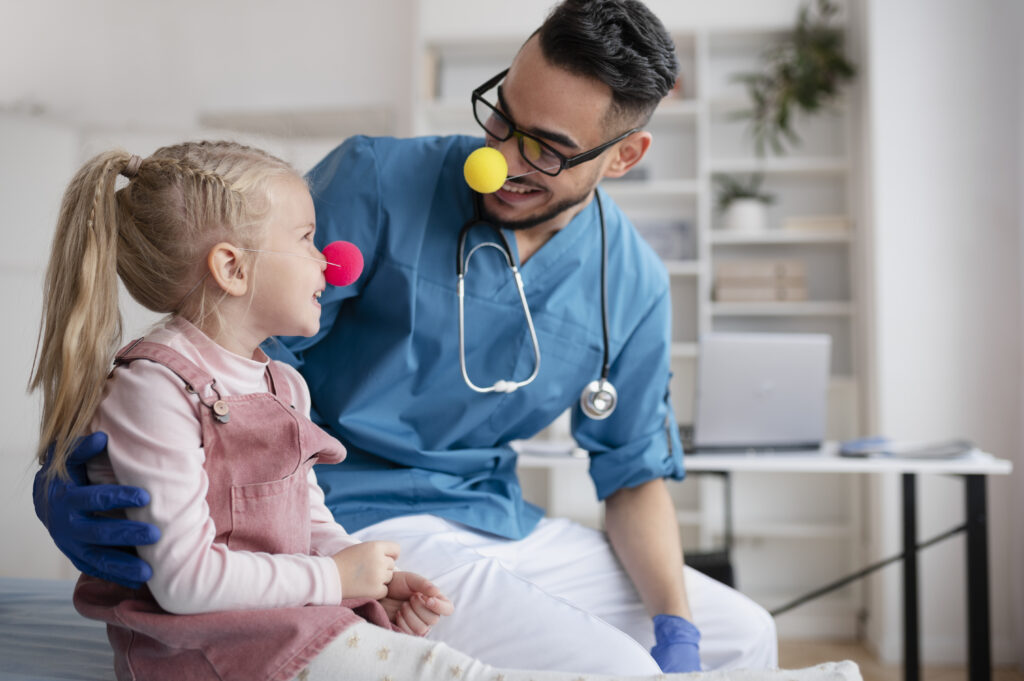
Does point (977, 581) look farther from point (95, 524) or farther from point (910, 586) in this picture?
point (95, 524)

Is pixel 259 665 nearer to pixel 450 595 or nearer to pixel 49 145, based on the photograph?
pixel 450 595

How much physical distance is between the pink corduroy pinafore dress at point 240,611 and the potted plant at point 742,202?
2.68 meters

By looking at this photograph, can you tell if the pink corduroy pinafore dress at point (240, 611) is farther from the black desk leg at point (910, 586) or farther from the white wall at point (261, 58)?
the white wall at point (261, 58)

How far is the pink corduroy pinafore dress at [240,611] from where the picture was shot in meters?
0.71

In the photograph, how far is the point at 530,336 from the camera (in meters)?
1.20

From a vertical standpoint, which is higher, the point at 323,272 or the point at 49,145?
the point at 49,145

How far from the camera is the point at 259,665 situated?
2.33ft

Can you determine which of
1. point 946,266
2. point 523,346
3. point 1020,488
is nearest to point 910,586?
point 1020,488

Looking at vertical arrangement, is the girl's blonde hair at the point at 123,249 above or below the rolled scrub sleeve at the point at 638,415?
above

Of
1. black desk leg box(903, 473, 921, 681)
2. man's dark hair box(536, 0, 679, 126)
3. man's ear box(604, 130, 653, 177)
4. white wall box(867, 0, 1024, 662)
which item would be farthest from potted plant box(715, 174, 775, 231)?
man's dark hair box(536, 0, 679, 126)

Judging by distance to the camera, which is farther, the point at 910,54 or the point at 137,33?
the point at 137,33

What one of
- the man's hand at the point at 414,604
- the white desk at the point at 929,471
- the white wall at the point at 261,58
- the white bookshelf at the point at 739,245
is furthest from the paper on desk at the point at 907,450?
the white wall at the point at 261,58

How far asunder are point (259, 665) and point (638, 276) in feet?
2.61

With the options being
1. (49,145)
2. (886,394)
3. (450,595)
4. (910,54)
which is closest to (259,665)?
(450,595)
